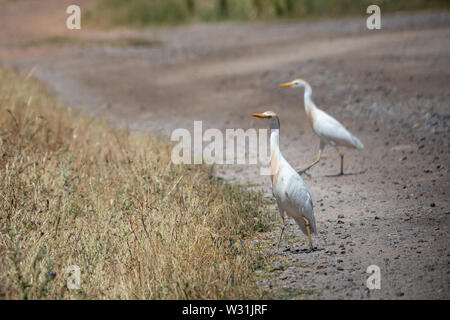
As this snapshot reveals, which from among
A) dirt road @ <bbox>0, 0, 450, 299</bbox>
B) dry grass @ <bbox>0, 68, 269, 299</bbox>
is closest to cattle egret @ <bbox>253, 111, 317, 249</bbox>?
dirt road @ <bbox>0, 0, 450, 299</bbox>

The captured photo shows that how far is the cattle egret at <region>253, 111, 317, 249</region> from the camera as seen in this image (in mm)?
4574

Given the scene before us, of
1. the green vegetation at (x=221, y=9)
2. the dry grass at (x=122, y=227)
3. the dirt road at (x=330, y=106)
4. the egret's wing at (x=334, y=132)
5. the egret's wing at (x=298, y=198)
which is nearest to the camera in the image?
the dry grass at (x=122, y=227)

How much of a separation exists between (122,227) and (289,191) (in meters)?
1.41

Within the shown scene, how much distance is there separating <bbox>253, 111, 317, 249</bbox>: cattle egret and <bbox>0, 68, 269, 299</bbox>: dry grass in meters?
0.45

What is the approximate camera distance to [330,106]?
9.98m

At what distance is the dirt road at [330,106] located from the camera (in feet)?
14.6

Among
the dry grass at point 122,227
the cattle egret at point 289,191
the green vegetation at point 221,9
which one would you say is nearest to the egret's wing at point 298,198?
the cattle egret at point 289,191

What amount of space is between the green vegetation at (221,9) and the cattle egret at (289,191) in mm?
16626

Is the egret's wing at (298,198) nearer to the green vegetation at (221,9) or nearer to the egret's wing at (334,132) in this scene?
the egret's wing at (334,132)

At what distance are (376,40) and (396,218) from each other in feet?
31.7

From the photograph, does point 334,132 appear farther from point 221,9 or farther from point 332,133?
point 221,9

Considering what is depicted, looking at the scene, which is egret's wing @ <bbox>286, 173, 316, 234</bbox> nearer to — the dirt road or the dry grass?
the dirt road

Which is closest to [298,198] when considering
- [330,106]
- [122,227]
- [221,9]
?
[122,227]
